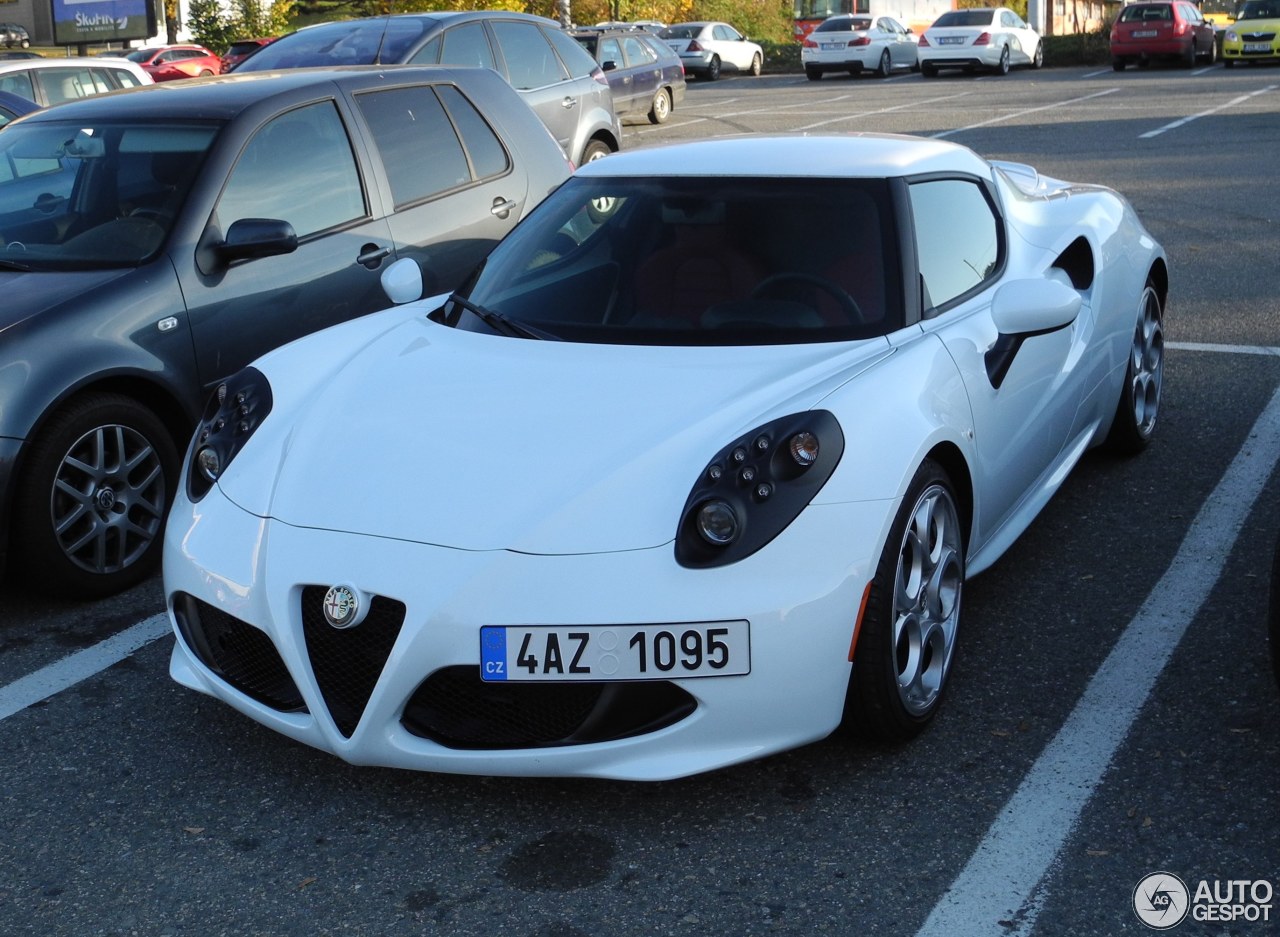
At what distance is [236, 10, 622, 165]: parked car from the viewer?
10648mm

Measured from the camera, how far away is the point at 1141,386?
216 inches

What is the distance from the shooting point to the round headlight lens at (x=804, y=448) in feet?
10.6

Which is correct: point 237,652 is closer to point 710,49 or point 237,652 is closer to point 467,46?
point 467,46

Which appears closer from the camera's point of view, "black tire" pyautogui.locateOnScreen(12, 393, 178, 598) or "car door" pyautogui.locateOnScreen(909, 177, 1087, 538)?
"car door" pyautogui.locateOnScreen(909, 177, 1087, 538)

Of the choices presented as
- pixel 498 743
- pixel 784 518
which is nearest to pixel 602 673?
pixel 498 743

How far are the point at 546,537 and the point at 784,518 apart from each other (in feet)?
1.64

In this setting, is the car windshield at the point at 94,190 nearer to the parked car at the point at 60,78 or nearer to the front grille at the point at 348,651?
the front grille at the point at 348,651

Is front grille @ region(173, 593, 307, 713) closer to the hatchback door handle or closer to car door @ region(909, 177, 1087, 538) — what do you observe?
car door @ region(909, 177, 1087, 538)

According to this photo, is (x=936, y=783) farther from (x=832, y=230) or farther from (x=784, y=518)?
(x=832, y=230)

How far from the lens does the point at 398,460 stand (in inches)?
134

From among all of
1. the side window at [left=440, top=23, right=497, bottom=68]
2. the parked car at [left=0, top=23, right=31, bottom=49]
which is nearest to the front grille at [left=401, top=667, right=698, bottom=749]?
the side window at [left=440, top=23, right=497, bottom=68]

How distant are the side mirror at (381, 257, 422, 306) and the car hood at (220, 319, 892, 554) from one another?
24.5 inches

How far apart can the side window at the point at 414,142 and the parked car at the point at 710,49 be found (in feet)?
89.5

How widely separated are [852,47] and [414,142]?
2723 centimetres
